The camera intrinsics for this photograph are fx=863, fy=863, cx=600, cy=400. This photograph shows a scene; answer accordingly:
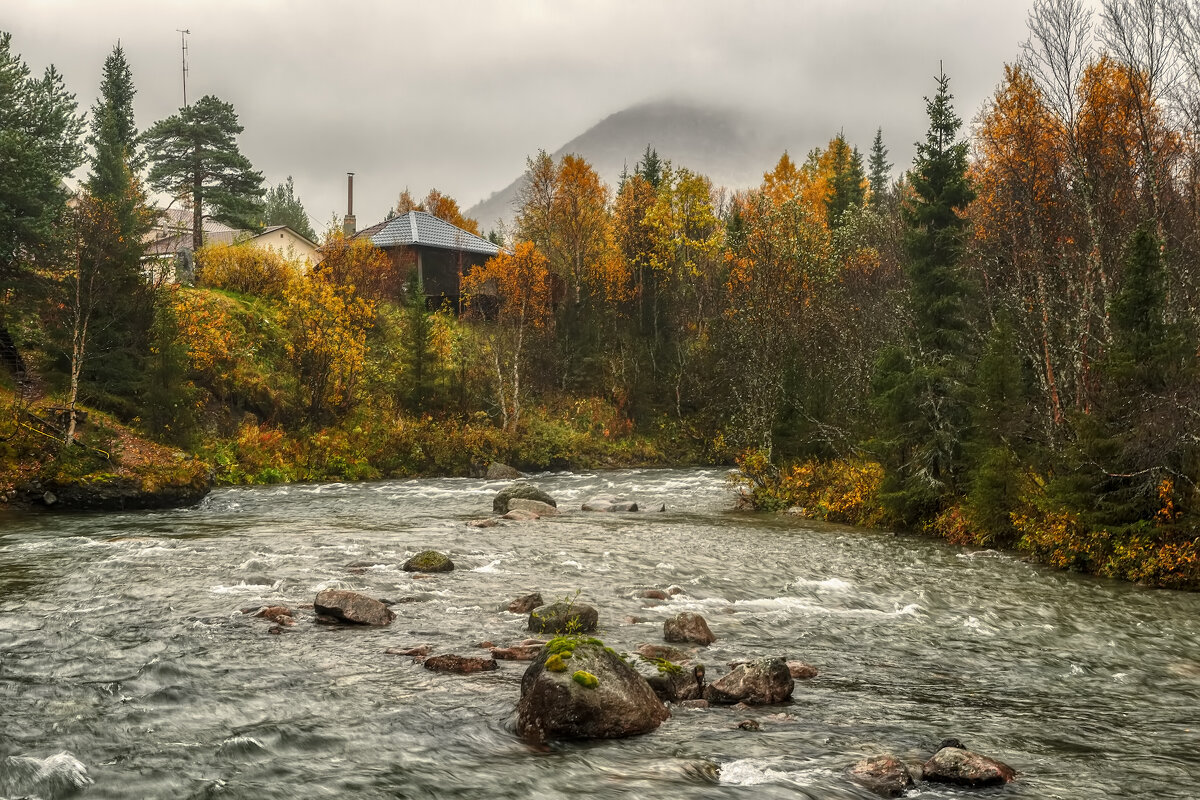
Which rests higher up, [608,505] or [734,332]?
[734,332]

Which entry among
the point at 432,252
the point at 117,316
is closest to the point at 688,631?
the point at 117,316

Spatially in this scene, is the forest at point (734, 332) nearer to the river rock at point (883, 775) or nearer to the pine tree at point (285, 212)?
the river rock at point (883, 775)

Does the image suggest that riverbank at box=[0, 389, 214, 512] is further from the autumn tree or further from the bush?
the bush

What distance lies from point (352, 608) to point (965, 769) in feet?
28.4

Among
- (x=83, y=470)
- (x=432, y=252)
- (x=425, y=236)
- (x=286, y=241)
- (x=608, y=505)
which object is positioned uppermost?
(x=286, y=241)

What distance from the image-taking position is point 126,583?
1519 centimetres

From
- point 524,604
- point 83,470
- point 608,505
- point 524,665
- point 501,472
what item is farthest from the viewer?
point 501,472

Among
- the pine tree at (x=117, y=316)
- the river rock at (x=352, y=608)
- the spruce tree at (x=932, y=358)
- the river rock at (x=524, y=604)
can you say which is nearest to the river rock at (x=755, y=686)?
the river rock at (x=524, y=604)

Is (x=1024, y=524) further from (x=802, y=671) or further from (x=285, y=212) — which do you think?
(x=285, y=212)

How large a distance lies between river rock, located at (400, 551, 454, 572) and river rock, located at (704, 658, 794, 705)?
8.67 meters

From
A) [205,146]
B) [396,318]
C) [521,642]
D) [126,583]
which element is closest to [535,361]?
[396,318]

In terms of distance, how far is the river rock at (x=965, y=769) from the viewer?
7250 mm

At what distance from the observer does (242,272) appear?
52.9 metres

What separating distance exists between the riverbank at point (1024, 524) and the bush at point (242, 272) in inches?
1343
